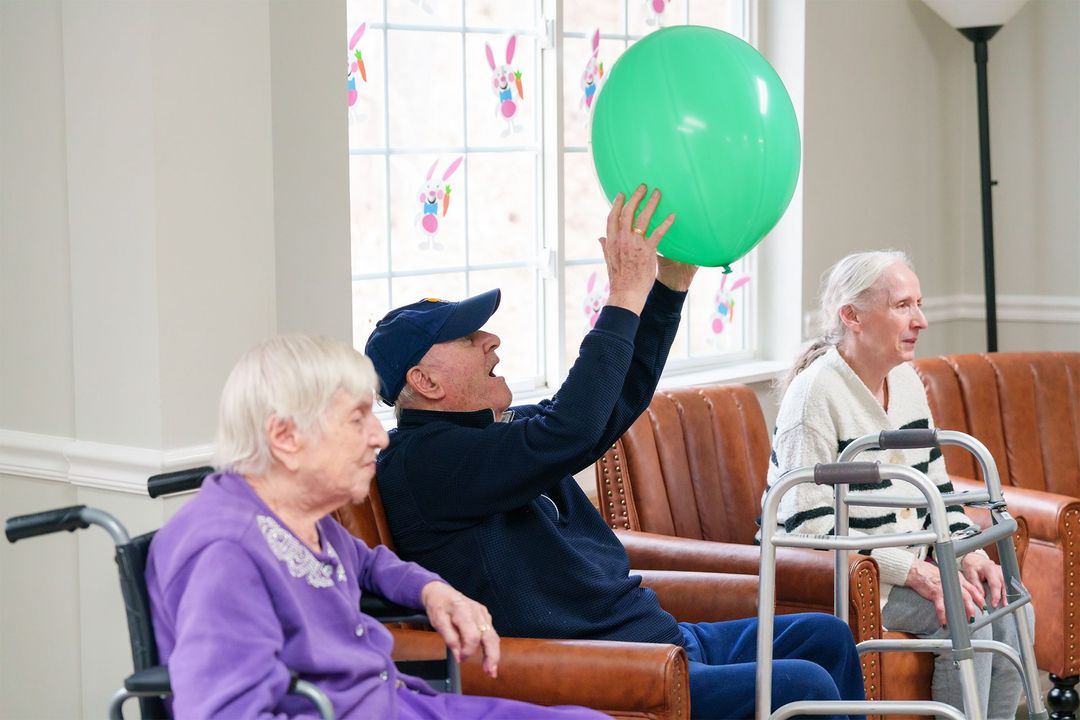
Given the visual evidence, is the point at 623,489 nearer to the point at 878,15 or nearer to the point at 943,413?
the point at 943,413

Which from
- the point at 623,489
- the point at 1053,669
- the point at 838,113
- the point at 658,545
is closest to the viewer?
the point at 658,545

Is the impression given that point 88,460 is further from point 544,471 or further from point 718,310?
point 718,310

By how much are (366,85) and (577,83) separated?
2.54ft

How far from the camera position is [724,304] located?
4367 millimetres

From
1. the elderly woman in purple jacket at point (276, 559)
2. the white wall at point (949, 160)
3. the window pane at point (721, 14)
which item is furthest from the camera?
the white wall at point (949, 160)

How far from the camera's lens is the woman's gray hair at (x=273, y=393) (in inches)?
62.4

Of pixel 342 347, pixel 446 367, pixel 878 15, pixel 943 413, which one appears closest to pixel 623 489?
pixel 446 367

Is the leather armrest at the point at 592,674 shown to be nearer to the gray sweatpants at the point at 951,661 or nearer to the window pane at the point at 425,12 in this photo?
the gray sweatpants at the point at 951,661

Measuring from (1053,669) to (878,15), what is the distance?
2.28m

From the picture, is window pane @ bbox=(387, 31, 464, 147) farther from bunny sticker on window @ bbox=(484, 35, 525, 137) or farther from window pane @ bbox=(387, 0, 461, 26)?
bunny sticker on window @ bbox=(484, 35, 525, 137)

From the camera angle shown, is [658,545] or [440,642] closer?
[440,642]

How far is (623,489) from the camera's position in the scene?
2988mm

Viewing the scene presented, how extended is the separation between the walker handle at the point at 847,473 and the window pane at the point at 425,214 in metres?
1.57

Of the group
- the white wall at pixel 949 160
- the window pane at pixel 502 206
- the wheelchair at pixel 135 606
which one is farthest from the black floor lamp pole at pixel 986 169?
the wheelchair at pixel 135 606
